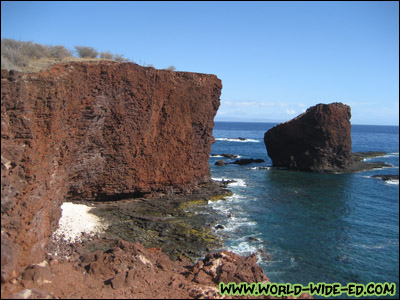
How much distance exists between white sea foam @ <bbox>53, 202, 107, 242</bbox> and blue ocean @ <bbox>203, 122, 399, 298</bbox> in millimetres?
7603

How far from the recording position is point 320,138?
46406 millimetres

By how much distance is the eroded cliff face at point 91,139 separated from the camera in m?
13.1

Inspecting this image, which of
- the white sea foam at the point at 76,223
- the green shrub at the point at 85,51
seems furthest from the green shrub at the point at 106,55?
the white sea foam at the point at 76,223

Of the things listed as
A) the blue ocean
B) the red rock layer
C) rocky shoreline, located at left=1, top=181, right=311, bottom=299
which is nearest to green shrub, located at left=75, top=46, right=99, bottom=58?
rocky shoreline, located at left=1, top=181, right=311, bottom=299

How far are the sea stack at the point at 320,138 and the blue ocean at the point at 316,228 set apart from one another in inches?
284

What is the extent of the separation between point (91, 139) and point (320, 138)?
3291 cm

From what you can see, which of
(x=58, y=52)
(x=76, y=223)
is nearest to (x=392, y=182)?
(x=76, y=223)

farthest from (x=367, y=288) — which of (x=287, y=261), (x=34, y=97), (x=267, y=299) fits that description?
(x=34, y=97)

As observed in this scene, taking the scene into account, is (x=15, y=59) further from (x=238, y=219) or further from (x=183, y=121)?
(x=238, y=219)

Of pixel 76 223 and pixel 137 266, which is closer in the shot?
pixel 137 266

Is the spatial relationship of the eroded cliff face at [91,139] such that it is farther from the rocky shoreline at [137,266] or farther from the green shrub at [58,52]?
the green shrub at [58,52]

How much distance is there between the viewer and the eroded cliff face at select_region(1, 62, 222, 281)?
43.1ft

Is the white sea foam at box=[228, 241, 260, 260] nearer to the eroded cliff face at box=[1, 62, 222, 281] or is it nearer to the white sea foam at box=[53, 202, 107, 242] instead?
the white sea foam at box=[53, 202, 107, 242]

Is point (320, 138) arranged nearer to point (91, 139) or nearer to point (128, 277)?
point (91, 139)
